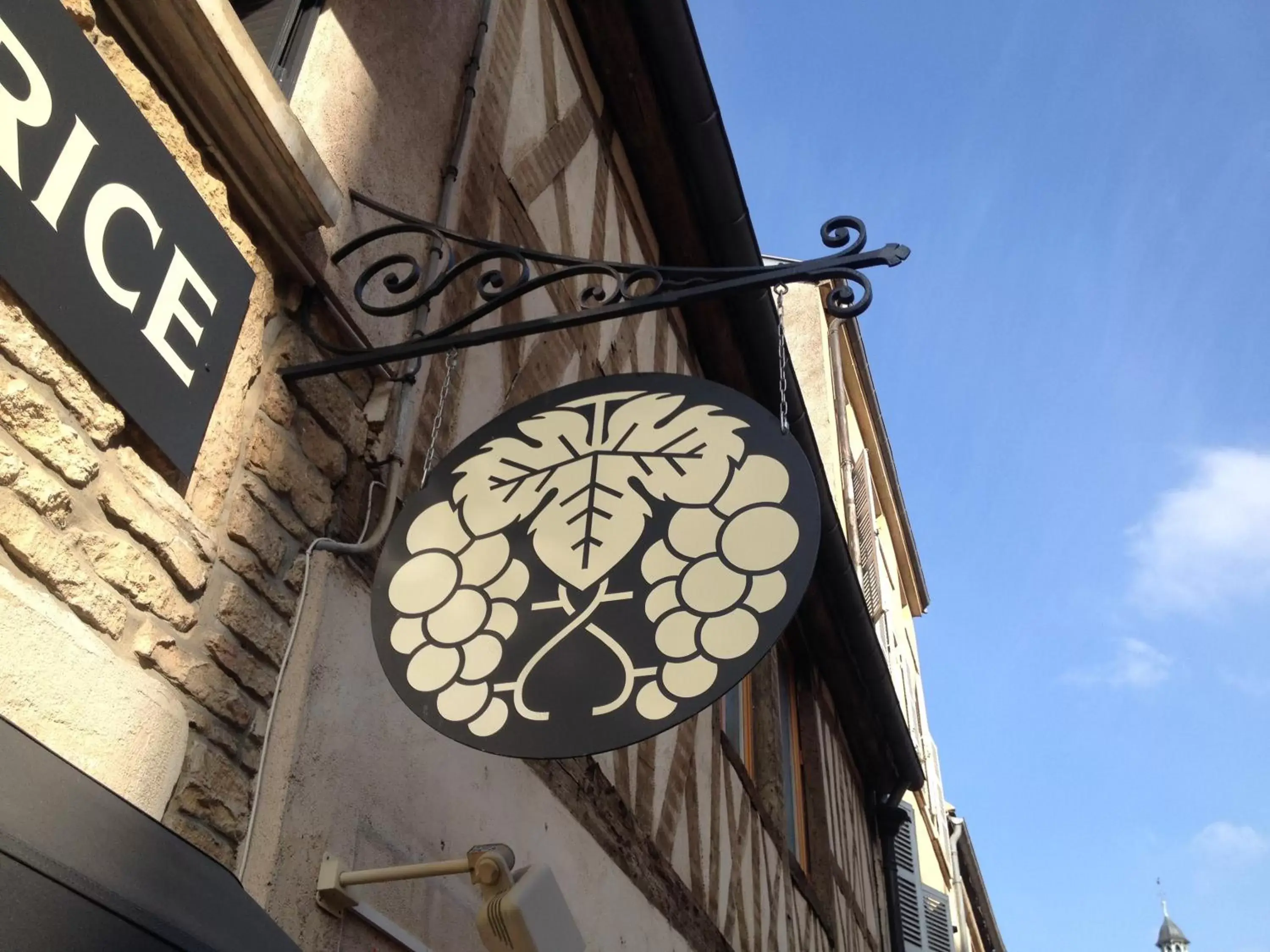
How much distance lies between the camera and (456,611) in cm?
241

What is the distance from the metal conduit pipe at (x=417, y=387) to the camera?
2.74 metres

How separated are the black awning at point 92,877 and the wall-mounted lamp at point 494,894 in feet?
1.48

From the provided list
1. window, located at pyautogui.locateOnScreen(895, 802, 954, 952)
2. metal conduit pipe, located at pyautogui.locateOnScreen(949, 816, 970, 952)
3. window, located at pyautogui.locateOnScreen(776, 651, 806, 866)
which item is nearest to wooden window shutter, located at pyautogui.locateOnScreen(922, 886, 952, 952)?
window, located at pyautogui.locateOnScreen(895, 802, 954, 952)

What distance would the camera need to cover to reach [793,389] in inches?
246

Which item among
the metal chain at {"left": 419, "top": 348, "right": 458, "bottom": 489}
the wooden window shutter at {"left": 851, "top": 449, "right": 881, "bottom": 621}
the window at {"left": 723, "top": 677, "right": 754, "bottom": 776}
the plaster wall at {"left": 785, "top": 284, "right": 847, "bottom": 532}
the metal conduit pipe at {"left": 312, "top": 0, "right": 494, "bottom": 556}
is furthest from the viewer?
the wooden window shutter at {"left": 851, "top": 449, "right": 881, "bottom": 621}

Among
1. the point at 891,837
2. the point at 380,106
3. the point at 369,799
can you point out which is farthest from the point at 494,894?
the point at 891,837

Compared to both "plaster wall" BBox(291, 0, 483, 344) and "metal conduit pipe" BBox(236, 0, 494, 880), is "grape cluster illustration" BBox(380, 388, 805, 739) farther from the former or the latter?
"plaster wall" BBox(291, 0, 483, 344)

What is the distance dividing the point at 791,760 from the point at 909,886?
2.76 metres

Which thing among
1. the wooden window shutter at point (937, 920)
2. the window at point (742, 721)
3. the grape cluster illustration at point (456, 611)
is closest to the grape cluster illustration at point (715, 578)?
the grape cluster illustration at point (456, 611)

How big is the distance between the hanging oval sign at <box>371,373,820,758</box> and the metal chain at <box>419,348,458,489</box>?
0.45m

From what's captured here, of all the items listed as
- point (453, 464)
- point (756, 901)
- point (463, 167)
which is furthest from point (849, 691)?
point (453, 464)

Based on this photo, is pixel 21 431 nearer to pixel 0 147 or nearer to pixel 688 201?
pixel 0 147

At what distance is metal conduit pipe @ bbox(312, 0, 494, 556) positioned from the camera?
2738mm

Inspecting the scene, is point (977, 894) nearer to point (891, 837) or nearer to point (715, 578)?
point (891, 837)
